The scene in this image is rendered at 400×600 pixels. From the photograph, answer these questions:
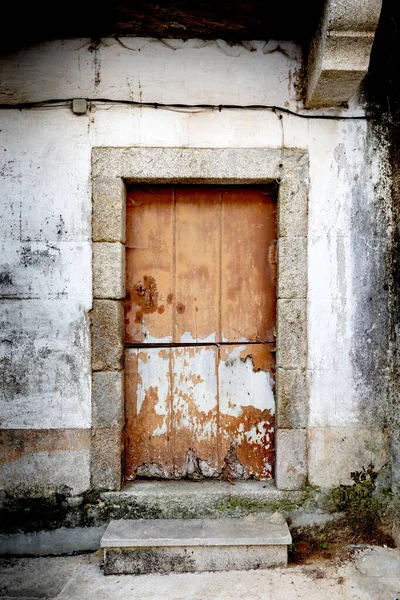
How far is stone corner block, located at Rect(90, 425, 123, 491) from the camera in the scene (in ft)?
10.0

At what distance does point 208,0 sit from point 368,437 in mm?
2992

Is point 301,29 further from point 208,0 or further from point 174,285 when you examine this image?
point 174,285

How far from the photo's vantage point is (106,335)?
305 cm

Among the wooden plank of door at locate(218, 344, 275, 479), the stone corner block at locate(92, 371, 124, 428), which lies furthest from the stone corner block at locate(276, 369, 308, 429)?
the stone corner block at locate(92, 371, 124, 428)

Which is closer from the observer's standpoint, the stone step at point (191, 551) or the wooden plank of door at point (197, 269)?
the stone step at point (191, 551)

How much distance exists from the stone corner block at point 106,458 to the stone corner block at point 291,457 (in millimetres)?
1090

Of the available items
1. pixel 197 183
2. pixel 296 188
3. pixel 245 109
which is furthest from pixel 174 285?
pixel 245 109

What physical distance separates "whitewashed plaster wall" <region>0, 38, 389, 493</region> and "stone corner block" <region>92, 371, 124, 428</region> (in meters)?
0.08

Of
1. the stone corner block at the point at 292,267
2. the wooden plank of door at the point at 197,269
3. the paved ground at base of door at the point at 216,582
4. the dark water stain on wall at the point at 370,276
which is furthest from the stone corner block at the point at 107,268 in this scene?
the paved ground at base of door at the point at 216,582

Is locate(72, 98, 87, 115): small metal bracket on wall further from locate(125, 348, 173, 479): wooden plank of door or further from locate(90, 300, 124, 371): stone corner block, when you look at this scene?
locate(125, 348, 173, 479): wooden plank of door

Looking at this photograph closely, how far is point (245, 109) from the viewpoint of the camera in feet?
10.1

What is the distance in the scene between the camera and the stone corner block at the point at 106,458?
10.0ft

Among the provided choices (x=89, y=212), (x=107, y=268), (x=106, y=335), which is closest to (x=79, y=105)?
(x=89, y=212)

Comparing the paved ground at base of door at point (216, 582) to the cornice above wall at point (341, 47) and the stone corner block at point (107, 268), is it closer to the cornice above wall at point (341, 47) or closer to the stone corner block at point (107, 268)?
the stone corner block at point (107, 268)
